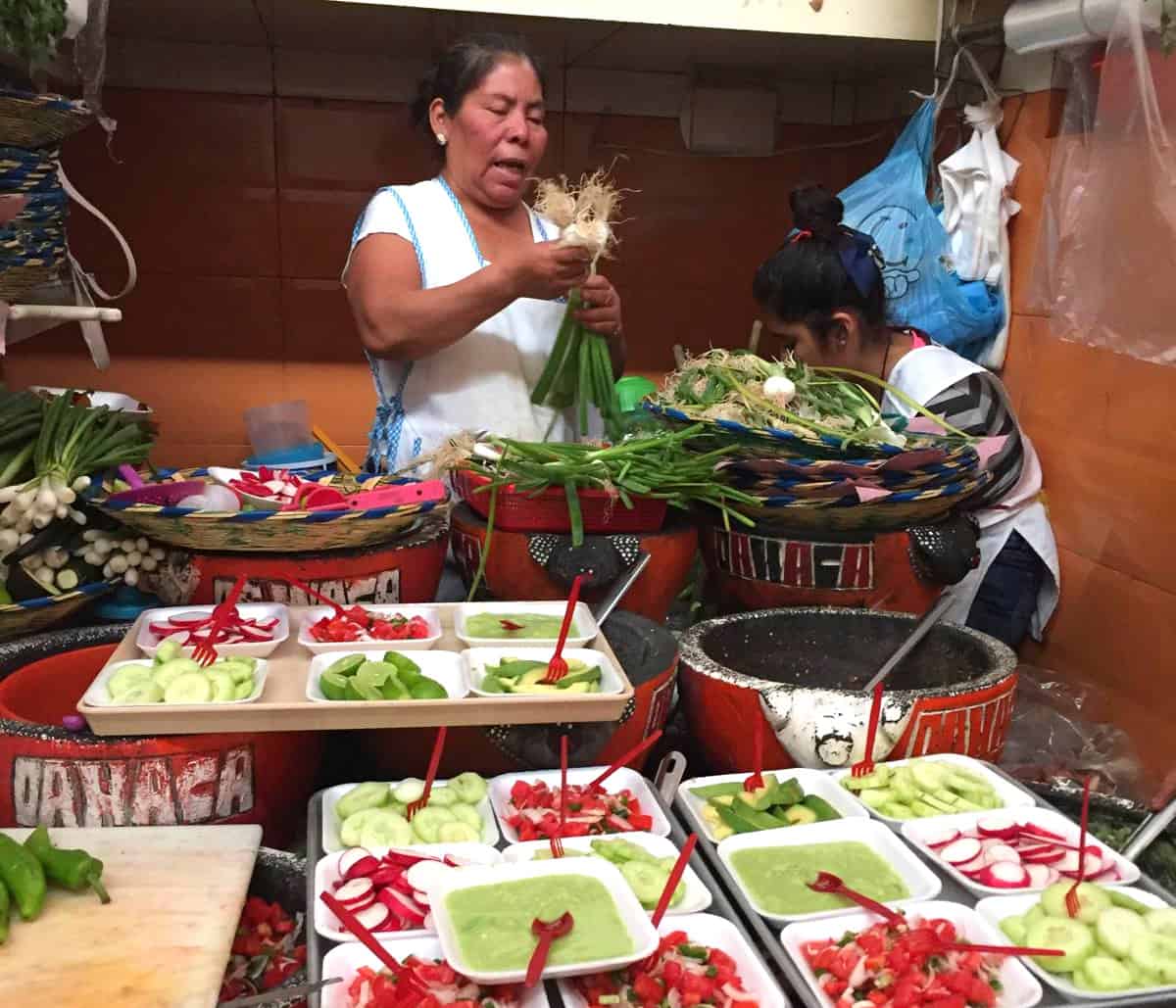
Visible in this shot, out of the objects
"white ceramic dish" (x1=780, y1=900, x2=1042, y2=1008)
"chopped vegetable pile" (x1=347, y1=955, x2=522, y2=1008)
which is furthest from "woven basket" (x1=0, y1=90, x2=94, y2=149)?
"white ceramic dish" (x1=780, y1=900, x2=1042, y2=1008)

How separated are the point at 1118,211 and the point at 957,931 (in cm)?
152

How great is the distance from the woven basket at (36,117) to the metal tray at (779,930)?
148 centimetres

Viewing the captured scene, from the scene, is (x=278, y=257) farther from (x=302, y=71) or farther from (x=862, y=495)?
(x=862, y=495)

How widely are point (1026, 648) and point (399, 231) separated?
1.99 metres

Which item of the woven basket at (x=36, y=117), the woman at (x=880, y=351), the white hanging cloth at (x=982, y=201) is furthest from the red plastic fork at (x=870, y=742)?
the white hanging cloth at (x=982, y=201)

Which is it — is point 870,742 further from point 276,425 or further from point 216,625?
point 276,425

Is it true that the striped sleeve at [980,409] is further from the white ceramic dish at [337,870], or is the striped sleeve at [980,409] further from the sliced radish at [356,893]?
the sliced radish at [356,893]

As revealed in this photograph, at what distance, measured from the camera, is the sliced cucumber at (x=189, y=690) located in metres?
1.31

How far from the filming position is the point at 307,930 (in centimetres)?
115

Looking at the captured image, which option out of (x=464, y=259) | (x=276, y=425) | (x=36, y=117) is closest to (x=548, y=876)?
(x=36, y=117)

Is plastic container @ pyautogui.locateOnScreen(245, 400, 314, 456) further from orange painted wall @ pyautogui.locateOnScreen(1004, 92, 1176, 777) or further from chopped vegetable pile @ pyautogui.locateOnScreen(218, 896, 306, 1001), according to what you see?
chopped vegetable pile @ pyautogui.locateOnScreen(218, 896, 306, 1001)

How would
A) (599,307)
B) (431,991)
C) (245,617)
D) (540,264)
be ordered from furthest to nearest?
(599,307) < (540,264) < (245,617) < (431,991)

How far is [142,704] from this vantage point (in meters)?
1.28

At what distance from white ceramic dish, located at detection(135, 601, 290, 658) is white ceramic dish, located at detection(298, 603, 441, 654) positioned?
33mm
